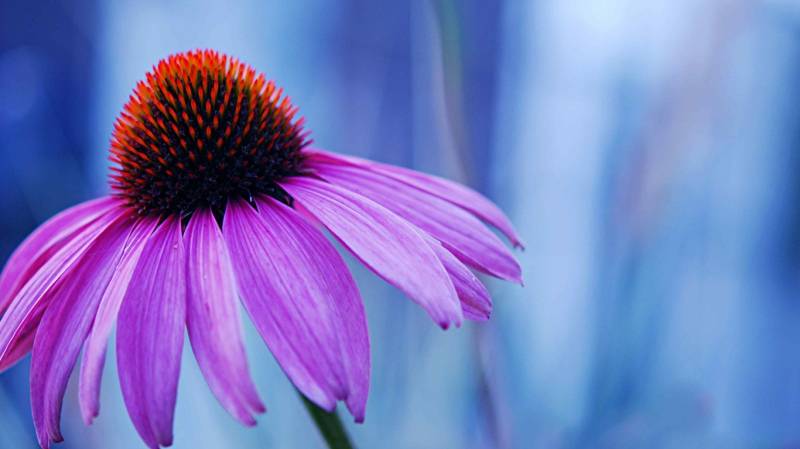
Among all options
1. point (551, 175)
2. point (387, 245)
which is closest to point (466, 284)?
point (387, 245)

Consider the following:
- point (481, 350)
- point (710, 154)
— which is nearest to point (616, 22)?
point (710, 154)

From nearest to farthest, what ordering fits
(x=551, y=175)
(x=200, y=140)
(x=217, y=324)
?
(x=217, y=324)
(x=200, y=140)
(x=551, y=175)

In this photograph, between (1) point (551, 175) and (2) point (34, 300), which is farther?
(1) point (551, 175)

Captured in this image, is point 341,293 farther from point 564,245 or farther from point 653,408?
point 564,245

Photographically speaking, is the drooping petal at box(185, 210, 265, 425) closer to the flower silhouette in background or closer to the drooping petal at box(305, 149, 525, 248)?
the flower silhouette in background

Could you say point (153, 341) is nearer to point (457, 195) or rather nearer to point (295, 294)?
point (295, 294)

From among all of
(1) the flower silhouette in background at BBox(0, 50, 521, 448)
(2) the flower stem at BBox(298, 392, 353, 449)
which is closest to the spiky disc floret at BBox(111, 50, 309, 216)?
(1) the flower silhouette in background at BBox(0, 50, 521, 448)

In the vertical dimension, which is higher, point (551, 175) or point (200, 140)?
point (200, 140)

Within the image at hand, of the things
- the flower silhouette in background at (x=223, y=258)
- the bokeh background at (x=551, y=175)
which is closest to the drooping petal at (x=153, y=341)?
the flower silhouette in background at (x=223, y=258)
